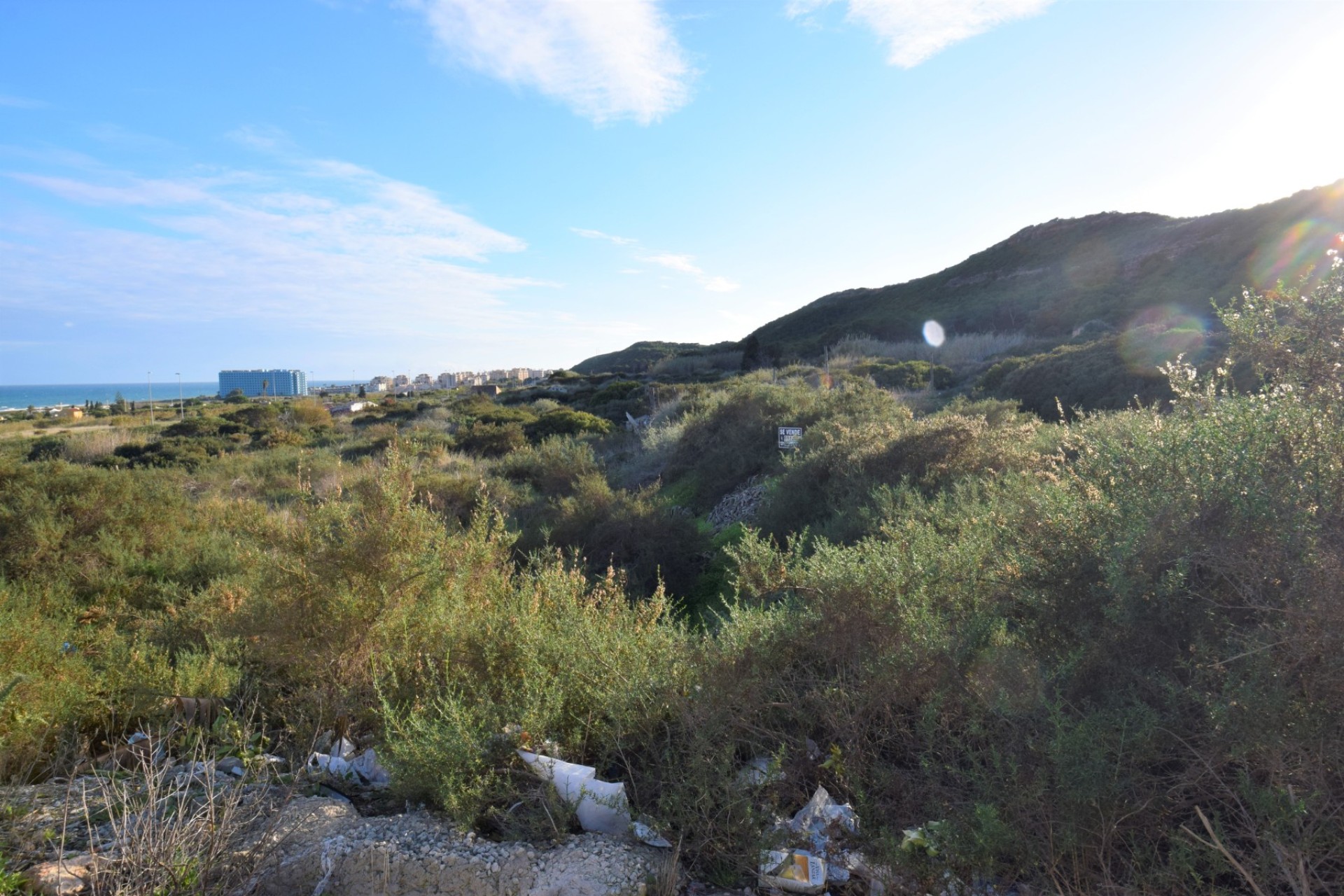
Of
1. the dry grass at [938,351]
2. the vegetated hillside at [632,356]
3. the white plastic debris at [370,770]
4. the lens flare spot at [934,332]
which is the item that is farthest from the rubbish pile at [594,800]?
the vegetated hillside at [632,356]

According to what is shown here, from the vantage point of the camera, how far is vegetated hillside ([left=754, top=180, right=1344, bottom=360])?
35875mm

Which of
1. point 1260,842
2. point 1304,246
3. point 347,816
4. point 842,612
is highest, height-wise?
point 1304,246

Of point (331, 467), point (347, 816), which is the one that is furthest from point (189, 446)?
point (347, 816)

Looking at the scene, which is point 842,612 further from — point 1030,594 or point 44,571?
point 44,571

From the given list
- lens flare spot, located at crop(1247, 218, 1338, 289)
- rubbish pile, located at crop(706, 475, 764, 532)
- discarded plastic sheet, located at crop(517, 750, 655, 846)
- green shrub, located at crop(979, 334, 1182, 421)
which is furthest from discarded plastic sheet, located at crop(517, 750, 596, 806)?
lens flare spot, located at crop(1247, 218, 1338, 289)

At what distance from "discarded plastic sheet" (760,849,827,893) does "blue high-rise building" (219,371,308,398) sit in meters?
95.2

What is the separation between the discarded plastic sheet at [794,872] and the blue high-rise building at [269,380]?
95165mm

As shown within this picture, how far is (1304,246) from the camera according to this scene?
3553 cm

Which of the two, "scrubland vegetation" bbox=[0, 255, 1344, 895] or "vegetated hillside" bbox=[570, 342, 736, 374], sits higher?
"vegetated hillside" bbox=[570, 342, 736, 374]

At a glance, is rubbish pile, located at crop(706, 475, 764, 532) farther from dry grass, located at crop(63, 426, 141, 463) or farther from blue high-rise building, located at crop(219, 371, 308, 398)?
blue high-rise building, located at crop(219, 371, 308, 398)

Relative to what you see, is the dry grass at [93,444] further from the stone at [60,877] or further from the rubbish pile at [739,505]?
the stone at [60,877]

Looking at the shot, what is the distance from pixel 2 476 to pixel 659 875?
9.78 m

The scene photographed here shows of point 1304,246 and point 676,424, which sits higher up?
point 1304,246

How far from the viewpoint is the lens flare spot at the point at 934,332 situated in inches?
1754
